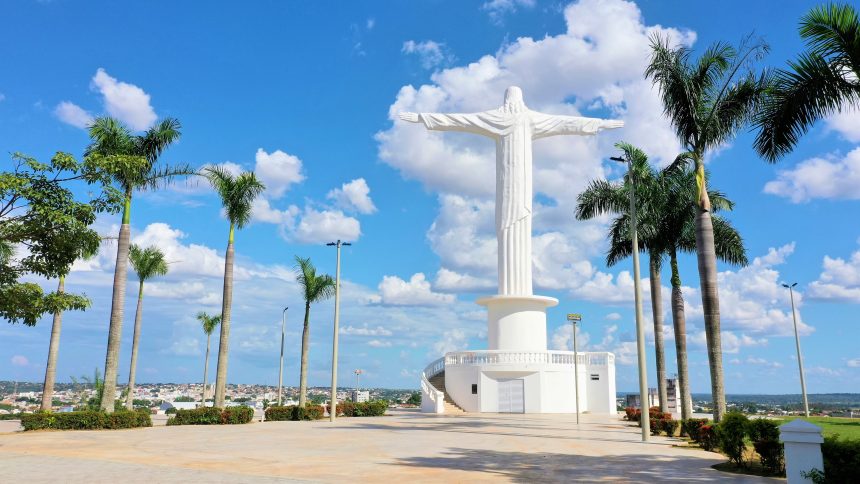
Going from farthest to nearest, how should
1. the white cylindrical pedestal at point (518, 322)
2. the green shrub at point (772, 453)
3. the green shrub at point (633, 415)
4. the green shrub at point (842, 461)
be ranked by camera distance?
1. the white cylindrical pedestal at point (518, 322)
2. the green shrub at point (633, 415)
3. the green shrub at point (772, 453)
4. the green shrub at point (842, 461)

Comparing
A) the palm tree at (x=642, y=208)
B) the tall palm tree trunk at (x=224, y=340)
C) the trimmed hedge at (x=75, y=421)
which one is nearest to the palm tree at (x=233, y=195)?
the tall palm tree trunk at (x=224, y=340)

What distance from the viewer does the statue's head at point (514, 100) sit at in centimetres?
4056

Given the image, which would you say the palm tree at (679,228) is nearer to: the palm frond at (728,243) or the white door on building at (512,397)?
the palm frond at (728,243)

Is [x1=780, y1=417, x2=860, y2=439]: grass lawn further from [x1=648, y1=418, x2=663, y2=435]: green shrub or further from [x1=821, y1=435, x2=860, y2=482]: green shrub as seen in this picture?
[x1=648, y1=418, x2=663, y2=435]: green shrub

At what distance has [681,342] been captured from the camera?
24.5 m

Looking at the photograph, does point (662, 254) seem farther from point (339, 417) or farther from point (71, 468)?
point (71, 468)

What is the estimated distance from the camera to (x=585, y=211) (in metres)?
29.2

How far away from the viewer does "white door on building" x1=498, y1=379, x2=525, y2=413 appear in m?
36.4

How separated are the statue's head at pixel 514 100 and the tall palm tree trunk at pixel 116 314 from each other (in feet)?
78.1

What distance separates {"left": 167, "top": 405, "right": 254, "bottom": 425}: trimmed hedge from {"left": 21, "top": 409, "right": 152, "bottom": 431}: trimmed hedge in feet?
10.1

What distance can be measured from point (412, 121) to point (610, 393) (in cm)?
2039

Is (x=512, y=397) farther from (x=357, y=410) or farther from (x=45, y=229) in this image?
(x=45, y=229)

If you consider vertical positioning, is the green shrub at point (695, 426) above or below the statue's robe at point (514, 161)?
below

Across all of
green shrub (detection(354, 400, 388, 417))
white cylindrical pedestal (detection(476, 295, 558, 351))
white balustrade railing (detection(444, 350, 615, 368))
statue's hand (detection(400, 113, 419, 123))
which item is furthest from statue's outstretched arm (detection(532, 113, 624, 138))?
green shrub (detection(354, 400, 388, 417))
